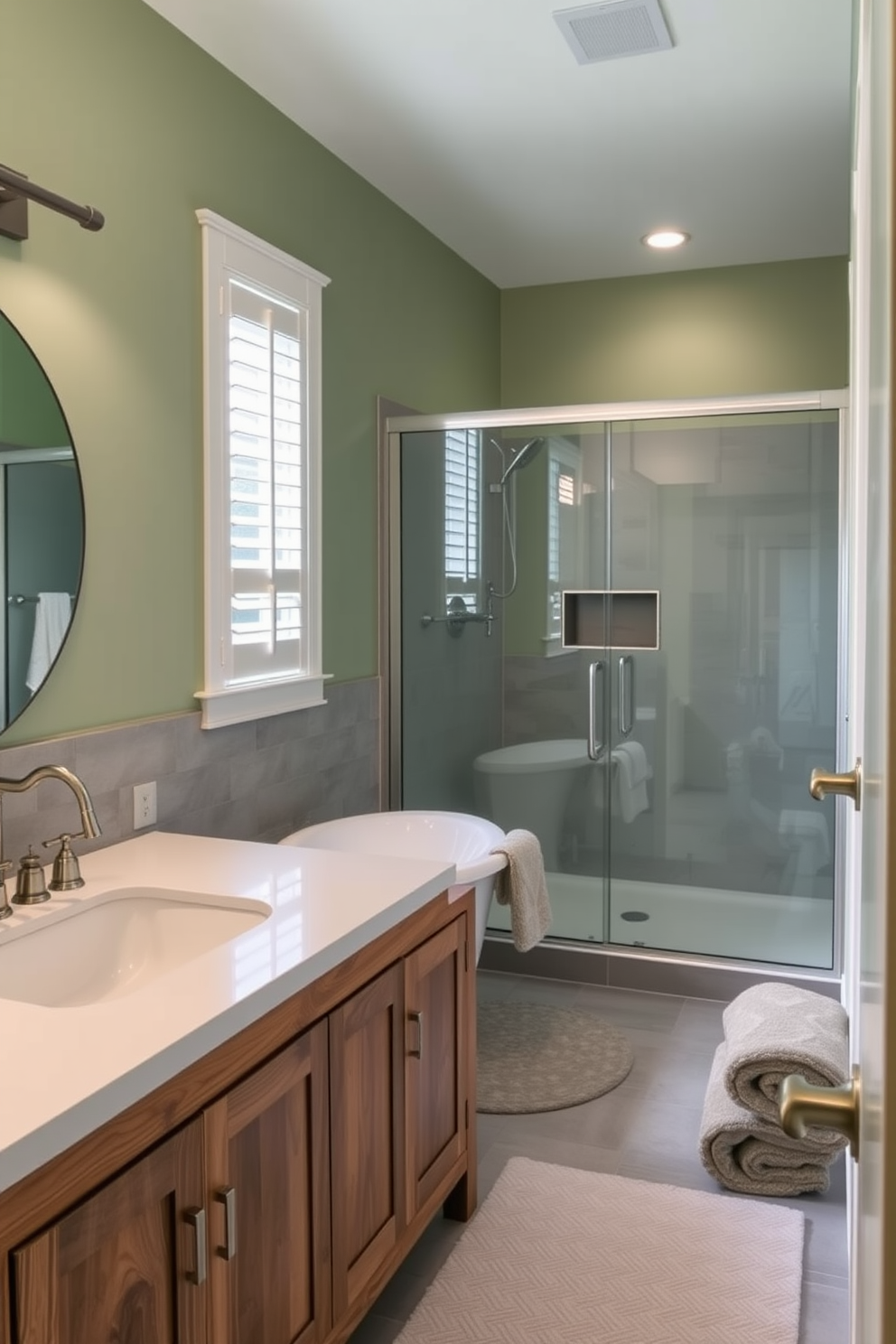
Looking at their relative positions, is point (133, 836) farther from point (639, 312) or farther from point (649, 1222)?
point (639, 312)

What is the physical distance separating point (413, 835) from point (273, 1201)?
64.5 inches

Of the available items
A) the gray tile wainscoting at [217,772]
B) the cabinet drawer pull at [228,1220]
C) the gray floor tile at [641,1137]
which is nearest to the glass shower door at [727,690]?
the gray floor tile at [641,1137]

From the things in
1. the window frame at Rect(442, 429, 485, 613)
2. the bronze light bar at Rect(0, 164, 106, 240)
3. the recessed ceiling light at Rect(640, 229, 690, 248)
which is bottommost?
the window frame at Rect(442, 429, 485, 613)

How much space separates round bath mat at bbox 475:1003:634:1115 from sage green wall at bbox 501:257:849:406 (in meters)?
2.54

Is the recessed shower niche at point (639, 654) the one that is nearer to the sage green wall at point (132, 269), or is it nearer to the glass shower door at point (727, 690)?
the glass shower door at point (727, 690)

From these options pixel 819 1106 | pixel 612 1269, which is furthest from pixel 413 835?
pixel 819 1106

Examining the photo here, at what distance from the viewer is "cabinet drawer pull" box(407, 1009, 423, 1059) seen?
2068 millimetres

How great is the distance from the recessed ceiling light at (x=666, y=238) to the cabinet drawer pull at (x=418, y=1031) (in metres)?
3.13

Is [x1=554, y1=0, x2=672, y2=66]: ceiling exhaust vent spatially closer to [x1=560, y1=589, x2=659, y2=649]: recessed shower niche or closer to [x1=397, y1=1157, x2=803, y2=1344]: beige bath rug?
[x1=560, y1=589, x2=659, y2=649]: recessed shower niche

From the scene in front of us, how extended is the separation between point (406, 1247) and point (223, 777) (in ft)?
3.98

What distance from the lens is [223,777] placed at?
9.32ft

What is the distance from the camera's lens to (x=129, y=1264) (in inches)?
Result: 52.2

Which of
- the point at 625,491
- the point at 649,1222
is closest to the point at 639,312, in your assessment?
the point at 625,491

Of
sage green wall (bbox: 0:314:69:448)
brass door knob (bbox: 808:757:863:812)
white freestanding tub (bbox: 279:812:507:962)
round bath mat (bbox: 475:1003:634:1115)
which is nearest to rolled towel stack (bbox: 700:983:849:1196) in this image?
round bath mat (bbox: 475:1003:634:1115)
